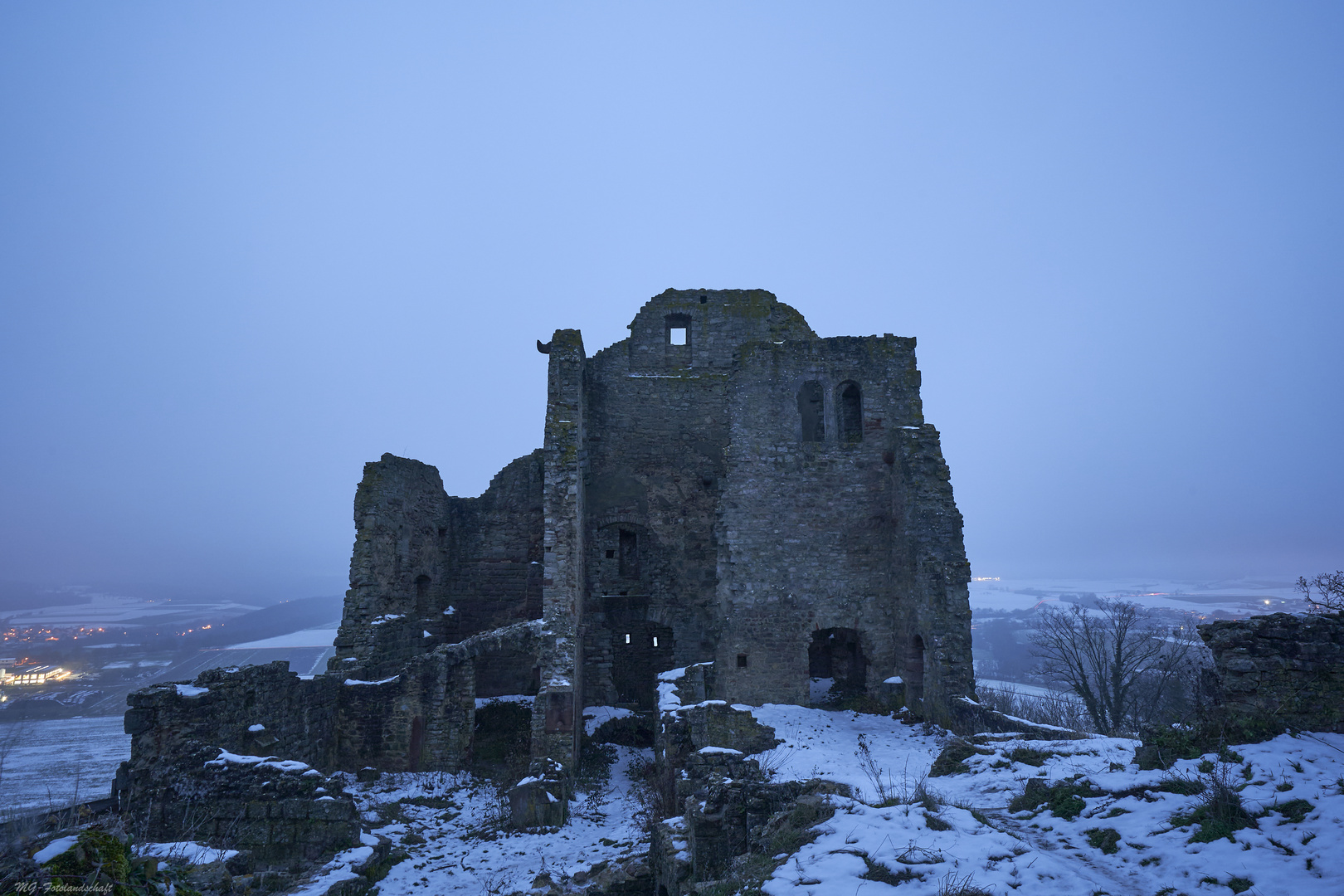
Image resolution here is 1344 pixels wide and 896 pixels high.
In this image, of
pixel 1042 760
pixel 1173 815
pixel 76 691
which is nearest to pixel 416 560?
pixel 1042 760

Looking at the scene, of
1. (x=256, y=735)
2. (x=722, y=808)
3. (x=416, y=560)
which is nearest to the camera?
(x=722, y=808)

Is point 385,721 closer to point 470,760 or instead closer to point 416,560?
point 470,760

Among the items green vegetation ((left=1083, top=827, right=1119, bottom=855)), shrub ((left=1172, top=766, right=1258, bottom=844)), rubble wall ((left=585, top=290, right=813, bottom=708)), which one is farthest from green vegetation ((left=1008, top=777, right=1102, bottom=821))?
rubble wall ((left=585, top=290, right=813, bottom=708))

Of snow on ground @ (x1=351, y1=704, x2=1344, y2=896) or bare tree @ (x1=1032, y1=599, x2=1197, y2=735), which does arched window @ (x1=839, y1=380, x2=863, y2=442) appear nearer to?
snow on ground @ (x1=351, y1=704, x2=1344, y2=896)

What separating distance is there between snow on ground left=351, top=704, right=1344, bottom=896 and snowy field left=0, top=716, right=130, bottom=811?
9.78m

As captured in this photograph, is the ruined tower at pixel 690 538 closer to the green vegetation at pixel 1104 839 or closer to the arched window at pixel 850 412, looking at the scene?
the arched window at pixel 850 412

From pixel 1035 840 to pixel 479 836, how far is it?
27.1 ft

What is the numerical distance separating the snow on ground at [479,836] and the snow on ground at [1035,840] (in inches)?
1.5

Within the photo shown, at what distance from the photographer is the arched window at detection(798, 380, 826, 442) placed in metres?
17.5

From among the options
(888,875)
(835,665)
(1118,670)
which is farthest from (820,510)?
(1118,670)

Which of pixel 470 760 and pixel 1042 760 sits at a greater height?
pixel 1042 760

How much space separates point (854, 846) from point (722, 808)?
6.36 feet

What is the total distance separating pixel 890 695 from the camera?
1553 cm

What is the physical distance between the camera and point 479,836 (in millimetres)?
10445
